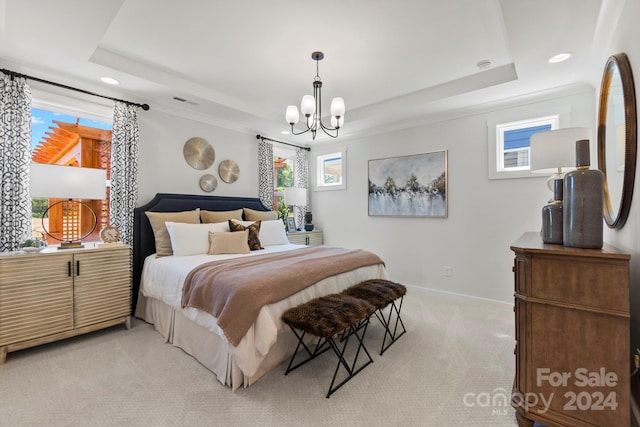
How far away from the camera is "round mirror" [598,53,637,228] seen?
1.58m

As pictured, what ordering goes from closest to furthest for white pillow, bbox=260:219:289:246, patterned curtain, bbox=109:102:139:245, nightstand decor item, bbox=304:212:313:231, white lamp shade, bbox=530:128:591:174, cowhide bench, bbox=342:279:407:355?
white lamp shade, bbox=530:128:591:174, cowhide bench, bbox=342:279:407:355, patterned curtain, bbox=109:102:139:245, white pillow, bbox=260:219:289:246, nightstand decor item, bbox=304:212:313:231

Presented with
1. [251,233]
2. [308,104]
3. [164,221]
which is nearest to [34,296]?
[164,221]

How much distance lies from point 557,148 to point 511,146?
5.09ft

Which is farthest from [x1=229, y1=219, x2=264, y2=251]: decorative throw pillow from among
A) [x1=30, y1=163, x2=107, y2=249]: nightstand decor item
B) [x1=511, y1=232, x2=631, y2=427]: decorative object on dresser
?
[x1=511, y1=232, x2=631, y2=427]: decorative object on dresser

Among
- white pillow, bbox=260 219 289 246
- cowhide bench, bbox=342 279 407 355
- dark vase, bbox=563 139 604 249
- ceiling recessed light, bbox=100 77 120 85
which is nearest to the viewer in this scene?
dark vase, bbox=563 139 604 249

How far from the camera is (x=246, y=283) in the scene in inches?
79.7

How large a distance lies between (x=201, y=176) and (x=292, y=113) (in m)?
1.96

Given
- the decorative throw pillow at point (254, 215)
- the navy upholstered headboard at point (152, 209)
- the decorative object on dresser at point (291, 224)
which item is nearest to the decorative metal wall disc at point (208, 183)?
the navy upholstered headboard at point (152, 209)

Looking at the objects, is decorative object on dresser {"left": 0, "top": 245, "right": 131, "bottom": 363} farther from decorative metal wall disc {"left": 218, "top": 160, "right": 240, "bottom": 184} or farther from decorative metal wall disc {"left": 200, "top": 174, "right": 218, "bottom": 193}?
decorative metal wall disc {"left": 218, "top": 160, "right": 240, "bottom": 184}

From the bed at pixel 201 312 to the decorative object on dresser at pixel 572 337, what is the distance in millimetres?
1443

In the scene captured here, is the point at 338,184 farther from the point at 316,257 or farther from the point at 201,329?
the point at 201,329

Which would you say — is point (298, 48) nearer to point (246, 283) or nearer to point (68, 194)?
point (246, 283)

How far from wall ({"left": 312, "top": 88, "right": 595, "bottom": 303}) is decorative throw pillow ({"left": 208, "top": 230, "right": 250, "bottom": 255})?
231 cm

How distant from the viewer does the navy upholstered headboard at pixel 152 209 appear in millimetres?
3303
